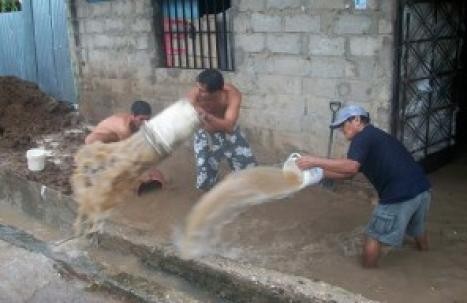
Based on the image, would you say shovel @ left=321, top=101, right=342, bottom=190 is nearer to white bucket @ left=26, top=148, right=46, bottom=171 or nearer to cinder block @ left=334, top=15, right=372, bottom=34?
cinder block @ left=334, top=15, right=372, bottom=34

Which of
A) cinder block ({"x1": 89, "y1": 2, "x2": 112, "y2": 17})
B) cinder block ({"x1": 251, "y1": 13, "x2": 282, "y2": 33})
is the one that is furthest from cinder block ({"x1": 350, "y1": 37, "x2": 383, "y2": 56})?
cinder block ({"x1": 89, "y1": 2, "x2": 112, "y2": 17})

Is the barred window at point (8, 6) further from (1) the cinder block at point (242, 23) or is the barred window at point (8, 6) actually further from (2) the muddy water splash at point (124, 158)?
(2) the muddy water splash at point (124, 158)

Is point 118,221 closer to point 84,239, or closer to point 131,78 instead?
point 84,239

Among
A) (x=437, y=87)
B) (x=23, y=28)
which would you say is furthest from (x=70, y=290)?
(x=23, y=28)

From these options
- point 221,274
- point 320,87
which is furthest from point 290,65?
point 221,274

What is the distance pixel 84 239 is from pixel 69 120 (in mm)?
4800

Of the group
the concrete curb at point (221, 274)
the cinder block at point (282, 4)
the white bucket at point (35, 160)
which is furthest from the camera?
the white bucket at point (35, 160)

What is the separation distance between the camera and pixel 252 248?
17.0 feet

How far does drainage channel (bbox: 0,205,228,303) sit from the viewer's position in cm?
457

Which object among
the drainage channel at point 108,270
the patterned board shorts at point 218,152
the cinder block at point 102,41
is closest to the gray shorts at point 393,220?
the drainage channel at point 108,270

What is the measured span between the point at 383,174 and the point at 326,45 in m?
2.21

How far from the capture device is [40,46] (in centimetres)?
1152

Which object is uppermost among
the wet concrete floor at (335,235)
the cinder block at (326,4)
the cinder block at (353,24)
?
the cinder block at (326,4)

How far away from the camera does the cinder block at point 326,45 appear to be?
6.09 meters
